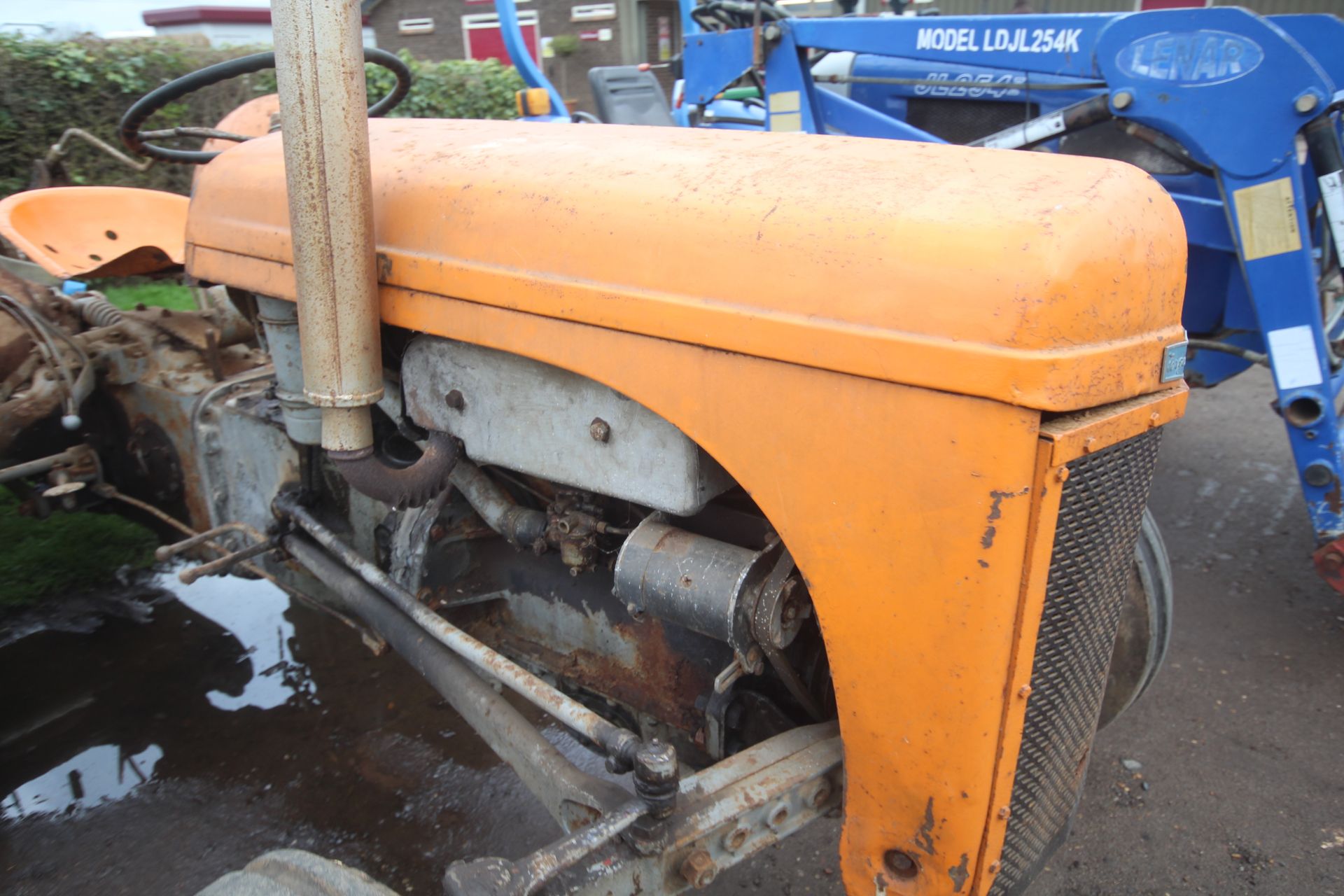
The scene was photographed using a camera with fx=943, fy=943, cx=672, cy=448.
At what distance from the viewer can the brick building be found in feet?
53.2

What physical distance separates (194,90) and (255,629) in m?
1.74

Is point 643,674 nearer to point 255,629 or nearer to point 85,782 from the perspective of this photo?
point 85,782

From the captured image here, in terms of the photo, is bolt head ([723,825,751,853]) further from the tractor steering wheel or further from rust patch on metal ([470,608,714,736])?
the tractor steering wheel

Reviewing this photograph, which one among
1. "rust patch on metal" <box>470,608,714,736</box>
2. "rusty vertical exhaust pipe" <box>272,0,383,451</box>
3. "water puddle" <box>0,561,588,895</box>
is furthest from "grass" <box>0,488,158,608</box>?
"rusty vertical exhaust pipe" <box>272,0,383,451</box>

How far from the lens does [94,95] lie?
7301mm

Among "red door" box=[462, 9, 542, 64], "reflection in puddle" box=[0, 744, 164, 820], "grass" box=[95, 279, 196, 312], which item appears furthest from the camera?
"red door" box=[462, 9, 542, 64]

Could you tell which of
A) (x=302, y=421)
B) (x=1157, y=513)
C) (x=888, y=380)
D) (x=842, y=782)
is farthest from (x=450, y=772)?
(x=1157, y=513)

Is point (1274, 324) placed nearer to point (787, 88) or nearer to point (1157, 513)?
point (1157, 513)

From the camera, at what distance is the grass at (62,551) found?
323cm

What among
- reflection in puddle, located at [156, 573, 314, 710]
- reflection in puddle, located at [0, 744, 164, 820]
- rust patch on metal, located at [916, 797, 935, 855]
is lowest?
reflection in puddle, located at [0, 744, 164, 820]

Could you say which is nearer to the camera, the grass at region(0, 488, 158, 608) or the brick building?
the grass at region(0, 488, 158, 608)

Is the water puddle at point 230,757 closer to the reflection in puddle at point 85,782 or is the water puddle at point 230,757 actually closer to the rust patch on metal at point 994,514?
the reflection in puddle at point 85,782

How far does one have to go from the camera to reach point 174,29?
1700 cm

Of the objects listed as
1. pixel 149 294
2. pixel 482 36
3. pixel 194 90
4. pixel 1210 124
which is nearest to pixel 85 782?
pixel 194 90
